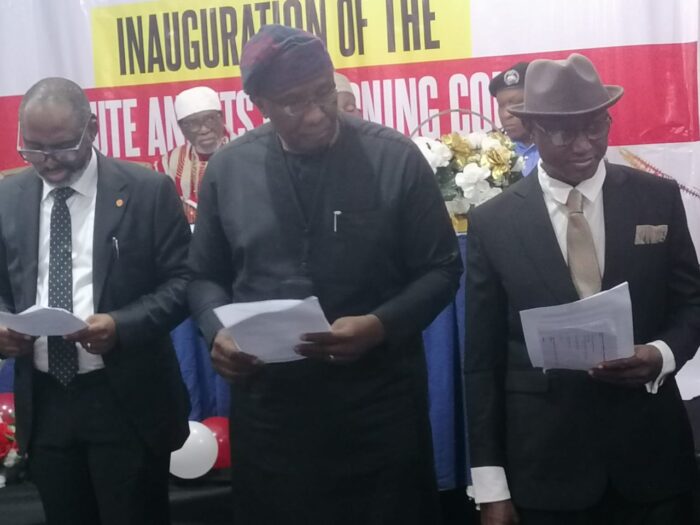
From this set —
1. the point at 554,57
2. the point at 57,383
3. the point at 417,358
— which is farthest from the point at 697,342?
the point at 554,57

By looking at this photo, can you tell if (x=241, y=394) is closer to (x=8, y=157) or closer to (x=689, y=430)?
(x=689, y=430)

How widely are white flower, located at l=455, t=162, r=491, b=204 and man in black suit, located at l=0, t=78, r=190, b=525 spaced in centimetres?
133

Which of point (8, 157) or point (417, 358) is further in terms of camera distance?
point (8, 157)

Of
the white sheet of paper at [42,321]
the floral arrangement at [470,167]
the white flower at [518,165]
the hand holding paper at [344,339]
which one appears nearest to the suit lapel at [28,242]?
the white sheet of paper at [42,321]

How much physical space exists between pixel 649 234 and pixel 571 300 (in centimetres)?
19

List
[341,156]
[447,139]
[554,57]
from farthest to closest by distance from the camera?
[554,57] → [447,139] → [341,156]

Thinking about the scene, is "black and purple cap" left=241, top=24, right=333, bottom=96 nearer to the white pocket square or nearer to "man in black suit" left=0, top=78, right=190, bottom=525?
"man in black suit" left=0, top=78, right=190, bottom=525

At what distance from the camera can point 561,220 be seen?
197 centimetres

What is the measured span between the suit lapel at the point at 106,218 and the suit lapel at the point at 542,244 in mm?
1002

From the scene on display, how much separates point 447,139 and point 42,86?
1.67m

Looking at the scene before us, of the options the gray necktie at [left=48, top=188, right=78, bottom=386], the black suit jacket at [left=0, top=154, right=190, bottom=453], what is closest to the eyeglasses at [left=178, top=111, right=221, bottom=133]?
the black suit jacket at [left=0, top=154, right=190, bottom=453]

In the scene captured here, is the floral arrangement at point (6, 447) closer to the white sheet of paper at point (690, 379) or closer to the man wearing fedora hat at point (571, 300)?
the man wearing fedora hat at point (571, 300)

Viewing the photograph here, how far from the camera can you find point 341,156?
2.09m

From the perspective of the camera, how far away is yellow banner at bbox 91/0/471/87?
4887mm
